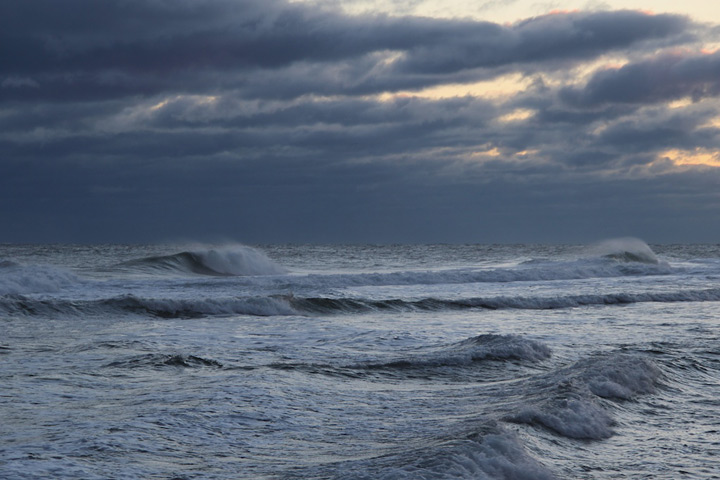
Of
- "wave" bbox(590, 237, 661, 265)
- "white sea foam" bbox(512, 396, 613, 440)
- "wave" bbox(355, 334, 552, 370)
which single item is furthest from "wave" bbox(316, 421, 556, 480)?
"wave" bbox(590, 237, 661, 265)

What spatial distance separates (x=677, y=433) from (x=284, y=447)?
3768mm

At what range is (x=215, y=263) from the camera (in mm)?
36562

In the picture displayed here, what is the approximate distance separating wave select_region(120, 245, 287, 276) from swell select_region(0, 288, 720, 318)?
52.6ft

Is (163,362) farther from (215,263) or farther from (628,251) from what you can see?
(628,251)

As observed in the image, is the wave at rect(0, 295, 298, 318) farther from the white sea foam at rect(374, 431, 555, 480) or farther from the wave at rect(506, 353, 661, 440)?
the white sea foam at rect(374, 431, 555, 480)

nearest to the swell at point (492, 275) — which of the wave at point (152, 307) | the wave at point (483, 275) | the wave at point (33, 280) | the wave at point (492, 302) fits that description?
the wave at point (483, 275)

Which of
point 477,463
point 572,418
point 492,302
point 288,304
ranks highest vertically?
point 477,463

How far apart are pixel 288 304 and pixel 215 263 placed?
1797 centimetres

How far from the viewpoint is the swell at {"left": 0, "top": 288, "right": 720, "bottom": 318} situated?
58.1 ft

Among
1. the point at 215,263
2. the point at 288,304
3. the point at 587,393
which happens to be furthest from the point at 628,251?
the point at 587,393

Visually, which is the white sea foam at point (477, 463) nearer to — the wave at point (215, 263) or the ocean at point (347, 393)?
the ocean at point (347, 393)

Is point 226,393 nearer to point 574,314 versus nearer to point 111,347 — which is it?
point 111,347

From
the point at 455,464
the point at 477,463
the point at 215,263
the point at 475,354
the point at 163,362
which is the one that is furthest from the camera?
the point at 215,263

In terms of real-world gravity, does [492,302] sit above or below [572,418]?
below
